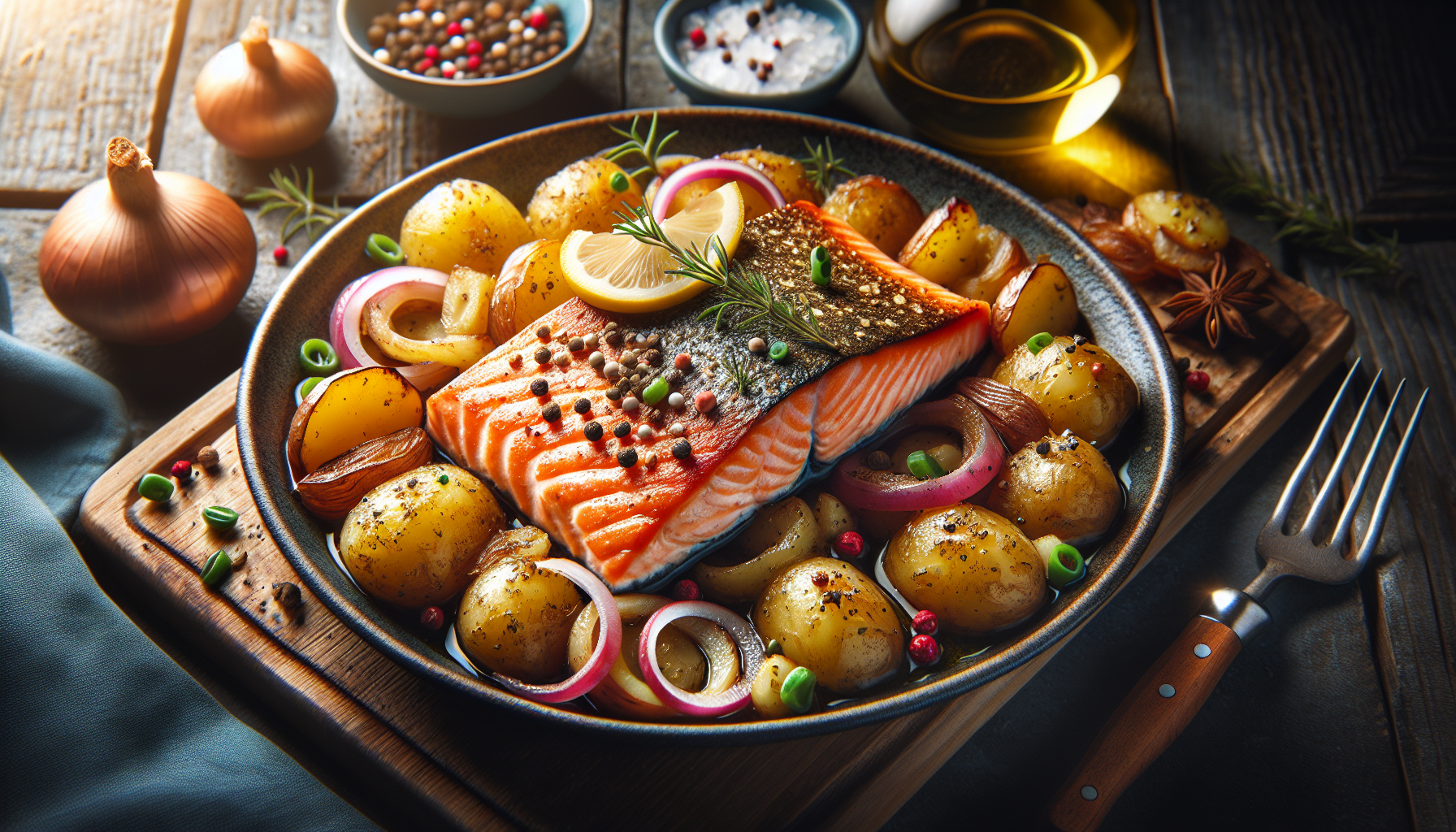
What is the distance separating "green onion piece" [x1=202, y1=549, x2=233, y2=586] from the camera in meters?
2.02

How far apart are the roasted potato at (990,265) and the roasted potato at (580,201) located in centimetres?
97

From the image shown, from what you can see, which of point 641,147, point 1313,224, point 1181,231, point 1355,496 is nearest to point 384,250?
point 641,147

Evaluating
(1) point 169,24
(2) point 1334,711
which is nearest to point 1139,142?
(2) point 1334,711

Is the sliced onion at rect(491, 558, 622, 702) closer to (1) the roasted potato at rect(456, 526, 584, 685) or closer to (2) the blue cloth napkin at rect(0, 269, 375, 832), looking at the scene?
(1) the roasted potato at rect(456, 526, 584, 685)

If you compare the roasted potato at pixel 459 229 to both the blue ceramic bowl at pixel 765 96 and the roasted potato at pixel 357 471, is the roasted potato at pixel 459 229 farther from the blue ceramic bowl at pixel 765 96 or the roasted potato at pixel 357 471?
the blue ceramic bowl at pixel 765 96

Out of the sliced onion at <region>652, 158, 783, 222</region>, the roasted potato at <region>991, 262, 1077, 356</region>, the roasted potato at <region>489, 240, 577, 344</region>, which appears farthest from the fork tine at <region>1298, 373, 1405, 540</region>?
the roasted potato at <region>489, 240, 577, 344</region>

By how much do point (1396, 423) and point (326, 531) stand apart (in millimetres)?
2891

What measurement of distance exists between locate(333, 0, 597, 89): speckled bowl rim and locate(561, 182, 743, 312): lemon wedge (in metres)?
0.97

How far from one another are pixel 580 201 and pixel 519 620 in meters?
1.19

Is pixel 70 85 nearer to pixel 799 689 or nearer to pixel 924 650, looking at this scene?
pixel 799 689

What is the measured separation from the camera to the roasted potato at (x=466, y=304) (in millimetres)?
2281

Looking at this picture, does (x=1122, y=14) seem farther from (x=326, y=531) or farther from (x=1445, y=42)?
(x=326, y=531)

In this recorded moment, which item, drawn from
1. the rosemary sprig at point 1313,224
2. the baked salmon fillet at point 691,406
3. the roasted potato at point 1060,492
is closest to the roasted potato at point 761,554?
the baked salmon fillet at point 691,406

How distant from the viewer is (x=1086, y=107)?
9.16ft
